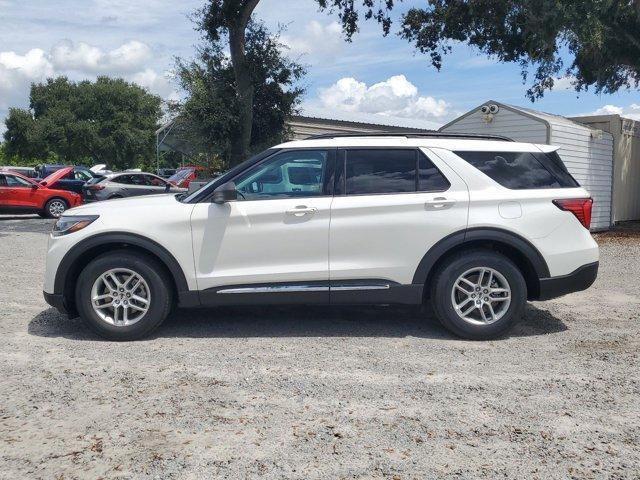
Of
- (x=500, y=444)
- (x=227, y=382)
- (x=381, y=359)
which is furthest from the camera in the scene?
(x=381, y=359)

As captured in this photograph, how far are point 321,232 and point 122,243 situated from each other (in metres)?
1.77

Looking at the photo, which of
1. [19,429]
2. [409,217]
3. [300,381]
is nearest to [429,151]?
[409,217]

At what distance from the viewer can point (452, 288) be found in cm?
575

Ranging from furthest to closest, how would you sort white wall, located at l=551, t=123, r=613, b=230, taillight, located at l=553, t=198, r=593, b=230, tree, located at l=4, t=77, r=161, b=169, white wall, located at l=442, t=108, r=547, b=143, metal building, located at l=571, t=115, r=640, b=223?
tree, located at l=4, t=77, r=161, b=169
metal building, located at l=571, t=115, r=640, b=223
white wall, located at l=551, t=123, r=613, b=230
white wall, located at l=442, t=108, r=547, b=143
taillight, located at l=553, t=198, r=593, b=230

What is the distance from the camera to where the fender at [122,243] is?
18.5 feet

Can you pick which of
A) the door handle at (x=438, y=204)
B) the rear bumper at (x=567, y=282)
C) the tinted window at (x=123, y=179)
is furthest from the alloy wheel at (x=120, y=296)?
the tinted window at (x=123, y=179)

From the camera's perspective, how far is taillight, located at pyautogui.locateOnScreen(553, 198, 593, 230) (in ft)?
19.1

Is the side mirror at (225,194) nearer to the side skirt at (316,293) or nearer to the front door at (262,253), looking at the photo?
the front door at (262,253)

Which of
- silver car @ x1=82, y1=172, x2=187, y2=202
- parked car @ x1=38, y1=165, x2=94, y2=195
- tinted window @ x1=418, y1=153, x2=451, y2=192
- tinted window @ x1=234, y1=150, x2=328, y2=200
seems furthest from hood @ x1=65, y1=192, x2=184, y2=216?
parked car @ x1=38, y1=165, x2=94, y2=195

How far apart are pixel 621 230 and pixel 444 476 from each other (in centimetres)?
1420

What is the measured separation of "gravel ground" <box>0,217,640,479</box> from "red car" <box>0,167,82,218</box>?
13651 mm

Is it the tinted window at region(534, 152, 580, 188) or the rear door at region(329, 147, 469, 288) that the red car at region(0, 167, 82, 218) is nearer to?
the rear door at region(329, 147, 469, 288)

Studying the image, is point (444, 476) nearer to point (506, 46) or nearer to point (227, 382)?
Result: point (227, 382)

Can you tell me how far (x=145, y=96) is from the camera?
59.4m
